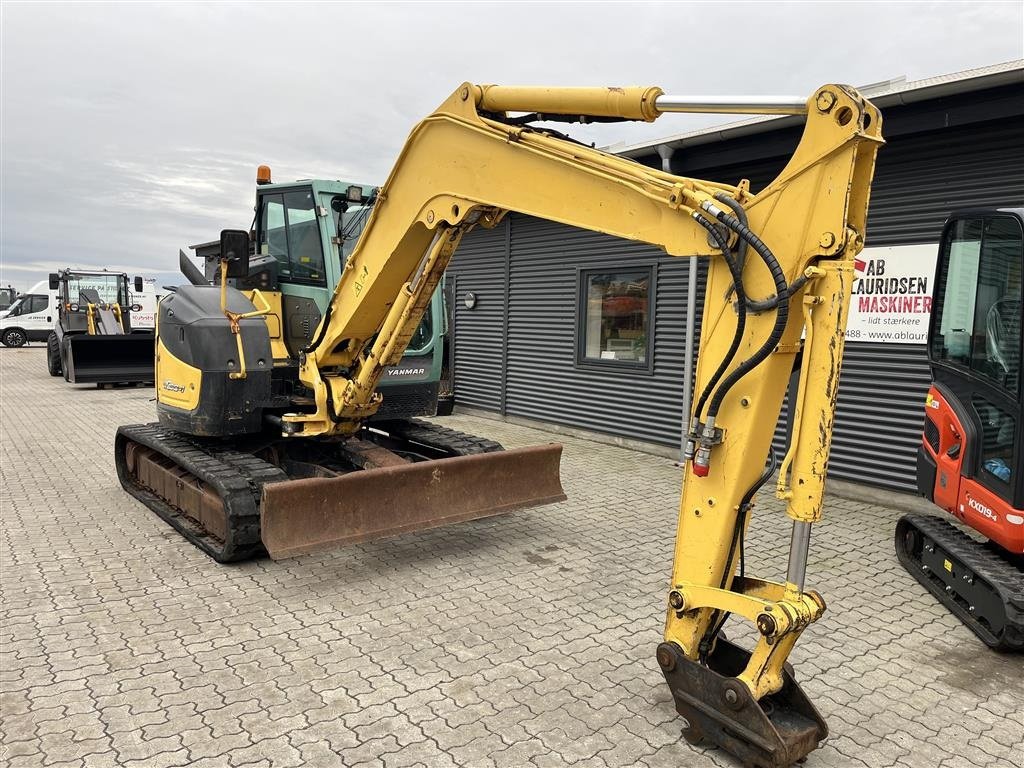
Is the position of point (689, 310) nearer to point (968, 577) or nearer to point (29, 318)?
point (968, 577)

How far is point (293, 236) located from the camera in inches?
245

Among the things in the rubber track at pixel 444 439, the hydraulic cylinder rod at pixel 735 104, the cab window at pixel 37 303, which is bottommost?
the rubber track at pixel 444 439

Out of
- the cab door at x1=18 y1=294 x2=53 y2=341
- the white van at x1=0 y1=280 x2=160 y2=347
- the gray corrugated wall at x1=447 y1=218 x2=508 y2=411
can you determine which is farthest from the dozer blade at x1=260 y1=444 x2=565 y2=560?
the cab door at x1=18 y1=294 x2=53 y2=341

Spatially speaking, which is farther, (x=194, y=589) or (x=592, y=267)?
(x=592, y=267)

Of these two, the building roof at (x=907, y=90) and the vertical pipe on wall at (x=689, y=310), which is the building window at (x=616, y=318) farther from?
the building roof at (x=907, y=90)

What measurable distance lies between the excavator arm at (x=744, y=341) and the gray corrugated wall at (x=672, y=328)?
4.75 meters

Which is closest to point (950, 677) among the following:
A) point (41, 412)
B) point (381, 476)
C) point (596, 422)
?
point (381, 476)

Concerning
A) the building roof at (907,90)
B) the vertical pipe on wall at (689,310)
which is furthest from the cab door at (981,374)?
the vertical pipe on wall at (689,310)

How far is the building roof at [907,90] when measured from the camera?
230 inches

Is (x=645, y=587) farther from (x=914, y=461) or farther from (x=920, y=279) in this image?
(x=920, y=279)

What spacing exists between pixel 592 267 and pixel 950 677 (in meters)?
7.12

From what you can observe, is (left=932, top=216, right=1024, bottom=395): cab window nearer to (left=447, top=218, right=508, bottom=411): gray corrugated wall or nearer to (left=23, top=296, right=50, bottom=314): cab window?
(left=447, top=218, right=508, bottom=411): gray corrugated wall

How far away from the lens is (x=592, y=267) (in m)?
10.2

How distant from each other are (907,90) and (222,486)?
249 inches
